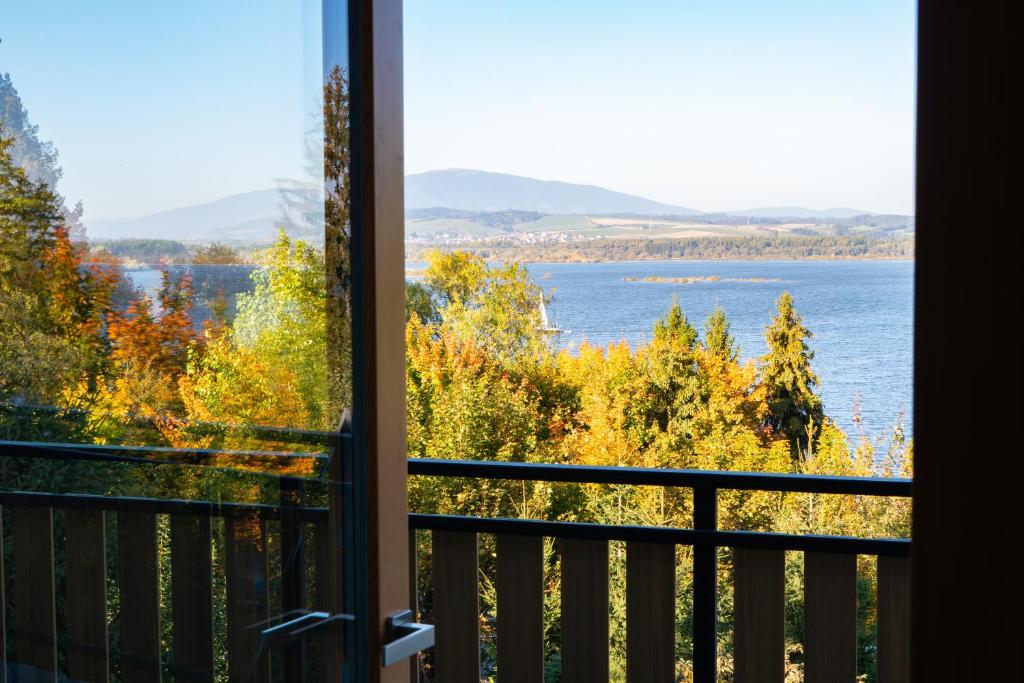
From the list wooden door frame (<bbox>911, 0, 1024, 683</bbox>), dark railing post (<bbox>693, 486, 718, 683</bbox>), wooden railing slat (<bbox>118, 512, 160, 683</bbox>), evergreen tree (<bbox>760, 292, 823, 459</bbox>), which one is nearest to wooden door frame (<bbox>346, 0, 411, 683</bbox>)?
wooden railing slat (<bbox>118, 512, 160, 683</bbox>)

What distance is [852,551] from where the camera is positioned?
1571 mm

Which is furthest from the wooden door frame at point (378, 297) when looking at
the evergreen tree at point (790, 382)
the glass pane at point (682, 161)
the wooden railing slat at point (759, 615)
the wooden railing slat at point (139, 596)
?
the glass pane at point (682, 161)

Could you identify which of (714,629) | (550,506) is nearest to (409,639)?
(714,629)

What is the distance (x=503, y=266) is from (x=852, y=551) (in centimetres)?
1095

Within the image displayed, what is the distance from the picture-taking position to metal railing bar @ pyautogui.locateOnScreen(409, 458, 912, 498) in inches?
61.0

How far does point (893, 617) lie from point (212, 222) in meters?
1.35

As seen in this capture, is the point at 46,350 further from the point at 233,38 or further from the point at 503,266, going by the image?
the point at 503,266

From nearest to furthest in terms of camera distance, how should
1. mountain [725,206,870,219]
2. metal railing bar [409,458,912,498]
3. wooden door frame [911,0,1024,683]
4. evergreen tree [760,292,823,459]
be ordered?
1. wooden door frame [911,0,1024,683]
2. metal railing bar [409,458,912,498]
3. evergreen tree [760,292,823,459]
4. mountain [725,206,870,219]

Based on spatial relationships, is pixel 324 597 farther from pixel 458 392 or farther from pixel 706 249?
pixel 706 249

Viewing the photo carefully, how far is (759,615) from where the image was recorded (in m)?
1.65

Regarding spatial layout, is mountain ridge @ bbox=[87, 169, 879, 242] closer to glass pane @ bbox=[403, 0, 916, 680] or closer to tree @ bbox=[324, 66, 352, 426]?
glass pane @ bbox=[403, 0, 916, 680]

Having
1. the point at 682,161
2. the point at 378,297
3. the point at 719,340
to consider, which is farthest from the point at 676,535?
the point at 682,161

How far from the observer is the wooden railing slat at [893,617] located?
62.4 inches

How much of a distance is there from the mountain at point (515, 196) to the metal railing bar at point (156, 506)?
14.9 metres
